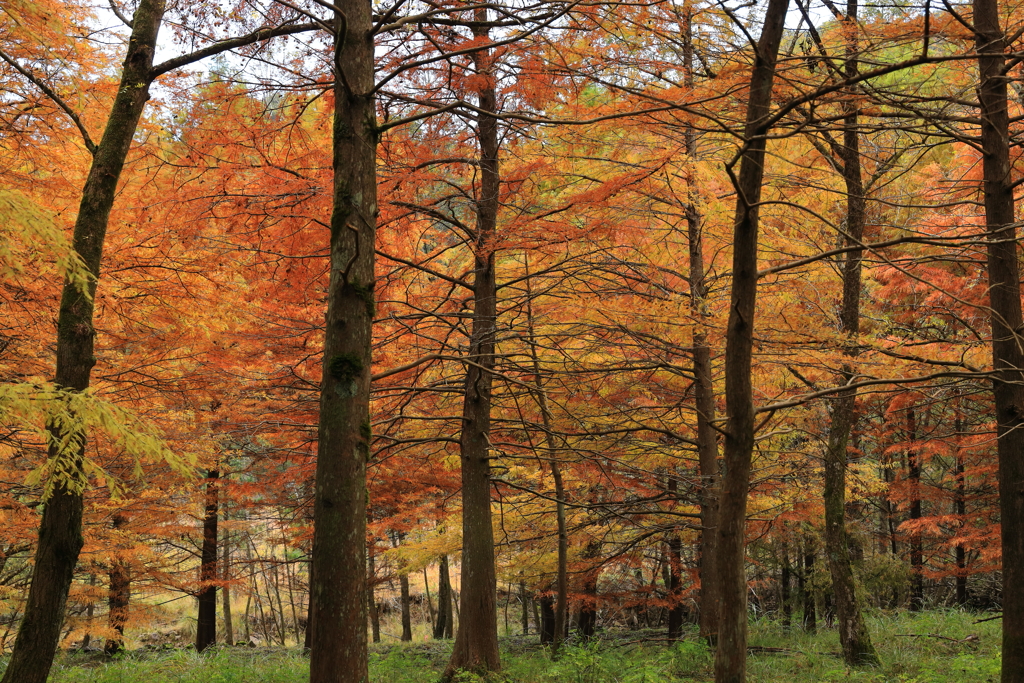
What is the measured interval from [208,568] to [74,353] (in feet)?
31.9

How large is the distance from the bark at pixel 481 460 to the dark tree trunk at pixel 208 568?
7793 mm

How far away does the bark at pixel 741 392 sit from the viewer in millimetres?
4180

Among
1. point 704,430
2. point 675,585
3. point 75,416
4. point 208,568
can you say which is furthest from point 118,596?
point 75,416

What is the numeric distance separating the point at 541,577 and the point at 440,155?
26.5 ft

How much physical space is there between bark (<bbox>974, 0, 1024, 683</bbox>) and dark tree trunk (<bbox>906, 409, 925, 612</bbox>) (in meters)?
8.33

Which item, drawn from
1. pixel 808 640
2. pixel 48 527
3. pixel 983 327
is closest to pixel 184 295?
pixel 48 527

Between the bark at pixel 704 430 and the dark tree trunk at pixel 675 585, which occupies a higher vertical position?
the bark at pixel 704 430

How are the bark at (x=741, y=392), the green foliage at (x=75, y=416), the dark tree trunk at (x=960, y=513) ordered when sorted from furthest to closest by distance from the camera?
the dark tree trunk at (x=960, y=513) < the bark at (x=741, y=392) < the green foliage at (x=75, y=416)

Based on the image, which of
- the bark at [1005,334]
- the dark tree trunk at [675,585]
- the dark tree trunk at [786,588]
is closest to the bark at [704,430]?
the dark tree trunk at [675,585]

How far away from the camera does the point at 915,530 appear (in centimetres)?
1356

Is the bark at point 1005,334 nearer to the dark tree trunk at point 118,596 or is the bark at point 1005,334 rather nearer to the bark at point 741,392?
the bark at point 741,392

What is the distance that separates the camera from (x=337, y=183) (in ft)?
14.5

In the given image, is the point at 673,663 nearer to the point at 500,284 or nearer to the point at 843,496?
the point at 843,496

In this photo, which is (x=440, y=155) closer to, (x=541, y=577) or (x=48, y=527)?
(x=48, y=527)
